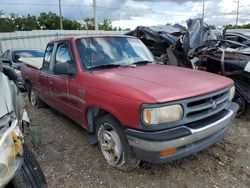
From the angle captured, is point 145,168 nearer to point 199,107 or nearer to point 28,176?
point 199,107

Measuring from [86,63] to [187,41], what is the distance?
3668 mm

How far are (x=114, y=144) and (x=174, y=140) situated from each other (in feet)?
2.86

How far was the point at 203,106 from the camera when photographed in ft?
9.25

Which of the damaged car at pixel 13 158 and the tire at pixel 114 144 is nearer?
the damaged car at pixel 13 158

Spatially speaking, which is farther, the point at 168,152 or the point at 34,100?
the point at 34,100

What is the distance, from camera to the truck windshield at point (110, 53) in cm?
368

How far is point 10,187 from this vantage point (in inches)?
89.9

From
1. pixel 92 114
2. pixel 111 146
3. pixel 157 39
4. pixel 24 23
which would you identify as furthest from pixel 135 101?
pixel 24 23

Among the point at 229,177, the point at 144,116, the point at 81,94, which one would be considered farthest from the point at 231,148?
the point at 81,94

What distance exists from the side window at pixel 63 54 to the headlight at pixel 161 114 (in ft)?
5.93

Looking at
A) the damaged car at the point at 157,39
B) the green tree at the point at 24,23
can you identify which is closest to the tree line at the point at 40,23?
the green tree at the point at 24,23

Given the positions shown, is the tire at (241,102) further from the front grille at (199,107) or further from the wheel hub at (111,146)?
the wheel hub at (111,146)

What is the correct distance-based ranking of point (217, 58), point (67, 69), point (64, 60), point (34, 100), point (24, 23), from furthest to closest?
point (24, 23), point (34, 100), point (217, 58), point (64, 60), point (67, 69)

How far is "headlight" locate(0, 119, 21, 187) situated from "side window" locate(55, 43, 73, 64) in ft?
6.28
